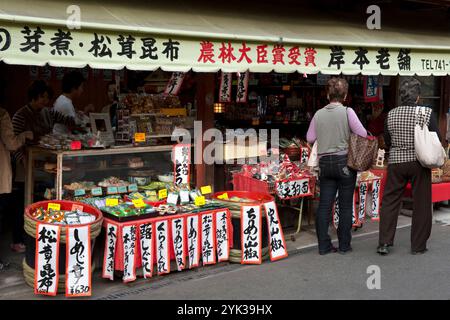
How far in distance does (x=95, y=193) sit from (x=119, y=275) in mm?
1247

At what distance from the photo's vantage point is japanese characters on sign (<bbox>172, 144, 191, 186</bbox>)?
295 inches

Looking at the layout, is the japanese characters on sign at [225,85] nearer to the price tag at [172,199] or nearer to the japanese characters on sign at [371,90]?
the price tag at [172,199]

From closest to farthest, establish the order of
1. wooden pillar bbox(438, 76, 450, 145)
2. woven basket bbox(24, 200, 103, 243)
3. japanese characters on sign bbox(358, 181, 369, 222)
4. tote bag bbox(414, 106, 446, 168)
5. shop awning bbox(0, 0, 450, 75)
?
shop awning bbox(0, 0, 450, 75)
woven basket bbox(24, 200, 103, 243)
tote bag bbox(414, 106, 446, 168)
japanese characters on sign bbox(358, 181, 369, 222)
wooden pillar bbox(438, 76, 450, 145)

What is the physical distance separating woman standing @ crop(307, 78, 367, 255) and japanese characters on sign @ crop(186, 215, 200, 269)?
5.42 ft

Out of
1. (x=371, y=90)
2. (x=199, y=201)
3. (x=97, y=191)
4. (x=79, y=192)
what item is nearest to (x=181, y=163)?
(x=199, y=201)

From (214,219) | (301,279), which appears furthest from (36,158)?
(301,279)

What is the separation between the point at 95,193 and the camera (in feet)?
22.3

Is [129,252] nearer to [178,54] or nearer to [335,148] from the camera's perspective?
[178,54]

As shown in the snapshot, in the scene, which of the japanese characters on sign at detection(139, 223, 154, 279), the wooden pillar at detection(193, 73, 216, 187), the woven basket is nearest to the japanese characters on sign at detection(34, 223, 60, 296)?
the woven basket

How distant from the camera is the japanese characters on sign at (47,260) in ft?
17.6

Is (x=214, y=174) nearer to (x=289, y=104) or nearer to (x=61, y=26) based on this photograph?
(x=289, y=104)

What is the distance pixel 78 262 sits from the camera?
17.9 feet

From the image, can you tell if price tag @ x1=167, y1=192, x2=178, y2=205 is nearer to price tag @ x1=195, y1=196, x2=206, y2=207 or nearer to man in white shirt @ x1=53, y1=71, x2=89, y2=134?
price tag @ x1=195, y1=196, x2=206, y2=207

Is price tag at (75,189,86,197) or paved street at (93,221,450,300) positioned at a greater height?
price tag at (75,189,86,197)
